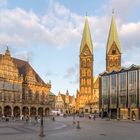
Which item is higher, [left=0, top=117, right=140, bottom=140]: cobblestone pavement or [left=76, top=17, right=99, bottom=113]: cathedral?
[left=76, top=17, right=99, bottom=113]: cathedral

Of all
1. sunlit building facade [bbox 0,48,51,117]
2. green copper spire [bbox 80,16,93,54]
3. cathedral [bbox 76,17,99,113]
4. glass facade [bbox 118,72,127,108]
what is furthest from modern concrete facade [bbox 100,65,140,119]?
green copper spire [bbox 80,16,93,54]

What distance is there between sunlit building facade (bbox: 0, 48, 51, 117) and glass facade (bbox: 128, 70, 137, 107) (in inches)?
1092

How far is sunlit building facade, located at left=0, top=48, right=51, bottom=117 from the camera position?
98.7m

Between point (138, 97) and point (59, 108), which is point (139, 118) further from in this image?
point (59, 108)

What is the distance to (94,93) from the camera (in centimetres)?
16375

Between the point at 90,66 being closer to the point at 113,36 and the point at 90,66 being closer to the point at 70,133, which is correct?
the point at 113,36

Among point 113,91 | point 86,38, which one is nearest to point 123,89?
point 113,91

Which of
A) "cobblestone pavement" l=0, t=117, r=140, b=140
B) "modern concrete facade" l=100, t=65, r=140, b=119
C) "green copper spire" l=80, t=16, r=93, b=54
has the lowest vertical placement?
"cobblestone pavement" l=0, t=117, r=140, b=140

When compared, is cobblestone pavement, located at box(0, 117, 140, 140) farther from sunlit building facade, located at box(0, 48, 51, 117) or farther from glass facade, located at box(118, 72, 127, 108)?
sunlit building facade, located at box(0, 48, 51, 117)

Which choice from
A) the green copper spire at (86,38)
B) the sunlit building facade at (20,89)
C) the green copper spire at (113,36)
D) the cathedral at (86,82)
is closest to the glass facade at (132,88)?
the sunlit building facade at (20,89)

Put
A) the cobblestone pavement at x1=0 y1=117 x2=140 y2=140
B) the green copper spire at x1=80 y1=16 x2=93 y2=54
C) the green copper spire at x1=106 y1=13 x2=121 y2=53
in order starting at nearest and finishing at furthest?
the cobblestone pavement at x1=0 y1=117 x2=140 y2=140 → the green copper spire at x1=106 y1=13 x2=121 y2=53 → the green copper spire at x1=80 y1=16 x2=93 y2=54

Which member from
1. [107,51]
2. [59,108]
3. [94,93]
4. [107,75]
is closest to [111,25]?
[107,51]

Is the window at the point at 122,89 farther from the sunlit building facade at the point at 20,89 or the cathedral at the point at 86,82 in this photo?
the cathedral at the point at 86,82

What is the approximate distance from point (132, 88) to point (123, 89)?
399 cm
